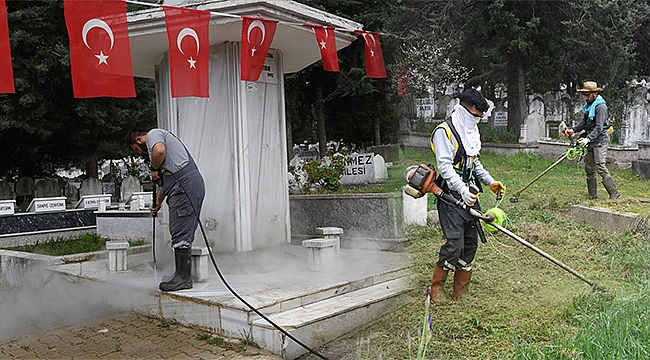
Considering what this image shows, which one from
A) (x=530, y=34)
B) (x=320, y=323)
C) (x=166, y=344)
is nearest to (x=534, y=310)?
(x=320, y=323)

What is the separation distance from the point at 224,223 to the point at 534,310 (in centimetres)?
286

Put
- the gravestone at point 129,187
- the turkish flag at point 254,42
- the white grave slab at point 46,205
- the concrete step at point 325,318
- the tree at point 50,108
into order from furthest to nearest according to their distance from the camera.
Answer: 1. the gravestone at point 129,187
2. the tree at point 50,108
3. the white grave slab at point 46,205
4. the turkish flag at point 254,42
5. the concrete step at point 325,318

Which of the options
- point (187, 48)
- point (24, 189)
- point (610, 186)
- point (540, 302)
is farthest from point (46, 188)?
point (540, 302)

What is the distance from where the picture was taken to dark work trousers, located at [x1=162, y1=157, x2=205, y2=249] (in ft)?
15.3

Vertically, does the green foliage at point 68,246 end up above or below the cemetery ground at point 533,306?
below

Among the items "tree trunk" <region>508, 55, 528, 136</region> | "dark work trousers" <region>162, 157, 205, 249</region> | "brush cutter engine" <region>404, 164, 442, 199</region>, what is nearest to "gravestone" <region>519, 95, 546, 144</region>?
"tree trunk" <region>508, 55, 528, 136</region>

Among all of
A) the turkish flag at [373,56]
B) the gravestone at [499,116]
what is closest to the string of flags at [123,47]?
the turkish flag at [373,56]

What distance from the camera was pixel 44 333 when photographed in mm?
4379

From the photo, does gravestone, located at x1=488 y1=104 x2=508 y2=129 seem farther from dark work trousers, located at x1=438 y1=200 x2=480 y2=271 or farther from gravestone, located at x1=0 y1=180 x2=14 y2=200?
dark work trousers, located at x1=438 y1=200 x2=480 y2=271

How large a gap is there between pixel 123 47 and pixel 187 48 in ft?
1.84

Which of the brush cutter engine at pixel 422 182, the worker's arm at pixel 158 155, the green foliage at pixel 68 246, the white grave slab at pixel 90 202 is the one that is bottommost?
the green foliage at pixel 68 246

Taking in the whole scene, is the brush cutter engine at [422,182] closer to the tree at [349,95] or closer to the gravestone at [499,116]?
the tree at [349,95]

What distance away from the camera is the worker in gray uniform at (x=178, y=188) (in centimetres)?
461

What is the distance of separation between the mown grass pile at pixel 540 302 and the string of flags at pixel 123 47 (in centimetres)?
244
